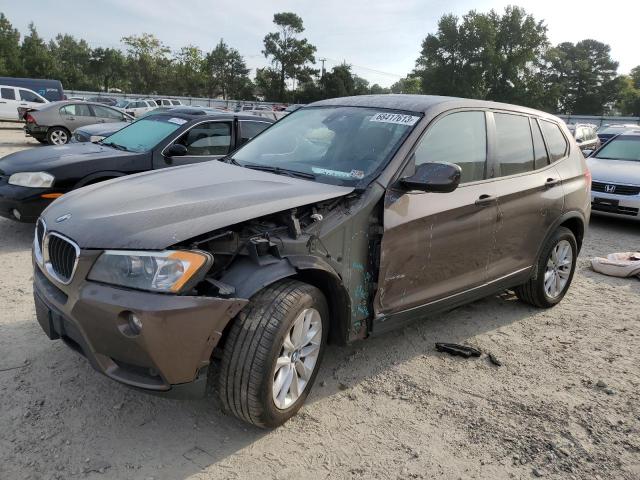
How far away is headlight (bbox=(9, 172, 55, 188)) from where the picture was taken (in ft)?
17.9

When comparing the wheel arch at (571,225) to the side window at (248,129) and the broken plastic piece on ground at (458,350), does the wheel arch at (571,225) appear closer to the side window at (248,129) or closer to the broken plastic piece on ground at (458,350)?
the broken plastic piece on ground at (458,350)

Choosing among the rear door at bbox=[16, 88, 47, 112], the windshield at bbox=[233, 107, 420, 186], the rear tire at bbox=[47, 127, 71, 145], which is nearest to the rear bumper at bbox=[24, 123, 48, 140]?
the rear tire at bbox=[47, 127, 71, 145]

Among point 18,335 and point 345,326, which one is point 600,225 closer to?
point 345,326

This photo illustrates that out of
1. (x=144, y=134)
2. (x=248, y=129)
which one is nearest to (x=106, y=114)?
(x=144, y=134)

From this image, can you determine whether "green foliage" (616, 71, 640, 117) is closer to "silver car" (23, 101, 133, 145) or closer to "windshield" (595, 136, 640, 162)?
"windshield" (595, 136, 640, 162)

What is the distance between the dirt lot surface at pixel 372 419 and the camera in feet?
8.19

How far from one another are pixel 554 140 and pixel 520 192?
100 cm

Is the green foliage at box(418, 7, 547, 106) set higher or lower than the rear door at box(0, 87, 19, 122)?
higher

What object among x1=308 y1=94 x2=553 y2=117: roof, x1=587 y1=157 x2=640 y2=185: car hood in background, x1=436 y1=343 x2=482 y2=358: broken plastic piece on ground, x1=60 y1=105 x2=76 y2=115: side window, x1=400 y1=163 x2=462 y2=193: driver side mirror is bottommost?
x1=436 y1=343 x2=482 y2=358: broken plastic piece on ground

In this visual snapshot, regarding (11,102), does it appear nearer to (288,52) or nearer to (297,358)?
(297,358)

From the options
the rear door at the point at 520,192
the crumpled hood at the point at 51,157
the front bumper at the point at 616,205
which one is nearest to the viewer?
the rear door at the point at 520,192

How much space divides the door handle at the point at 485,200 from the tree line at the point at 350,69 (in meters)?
68.9

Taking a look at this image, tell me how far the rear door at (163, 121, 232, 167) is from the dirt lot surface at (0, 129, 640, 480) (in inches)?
111

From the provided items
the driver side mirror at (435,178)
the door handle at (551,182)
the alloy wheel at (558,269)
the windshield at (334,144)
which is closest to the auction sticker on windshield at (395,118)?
the windshield at (334,144)
